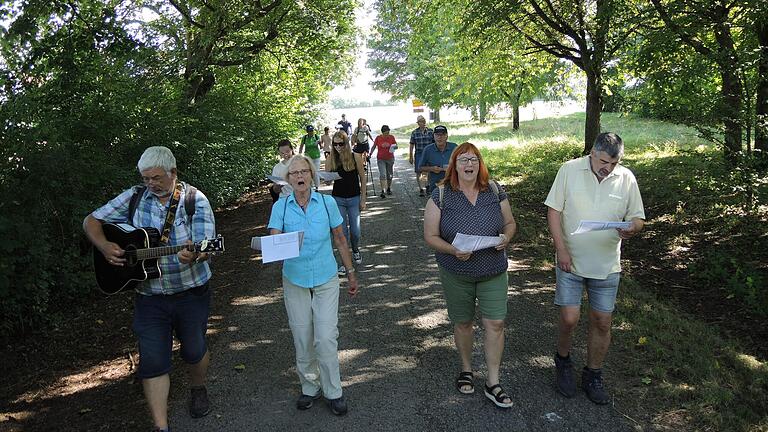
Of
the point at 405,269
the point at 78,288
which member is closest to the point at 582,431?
the point at 405,269

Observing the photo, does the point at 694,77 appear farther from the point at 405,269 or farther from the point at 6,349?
the point at 6,349

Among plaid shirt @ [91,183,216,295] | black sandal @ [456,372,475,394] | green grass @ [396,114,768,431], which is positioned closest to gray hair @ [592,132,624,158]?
green grass @ [396,114,768,431]

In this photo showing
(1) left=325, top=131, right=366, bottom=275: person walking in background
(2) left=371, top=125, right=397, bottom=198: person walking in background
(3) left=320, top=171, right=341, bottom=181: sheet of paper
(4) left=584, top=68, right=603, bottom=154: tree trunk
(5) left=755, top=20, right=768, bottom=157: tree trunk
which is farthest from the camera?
(4) left=584, top=68, right=603, bottom=154: tree trunk

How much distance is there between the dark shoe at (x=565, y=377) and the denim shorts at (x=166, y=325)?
2.77 m

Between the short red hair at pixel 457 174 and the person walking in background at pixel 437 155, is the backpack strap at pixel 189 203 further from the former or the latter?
the person walking in background at pixel 437 155

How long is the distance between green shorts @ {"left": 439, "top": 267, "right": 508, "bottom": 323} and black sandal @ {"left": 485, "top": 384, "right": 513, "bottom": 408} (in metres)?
0.55

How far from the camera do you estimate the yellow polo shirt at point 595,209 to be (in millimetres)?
4066

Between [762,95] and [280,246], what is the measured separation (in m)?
8.26

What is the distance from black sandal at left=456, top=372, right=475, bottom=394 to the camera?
4442 millimetres

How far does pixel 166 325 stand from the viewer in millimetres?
3881

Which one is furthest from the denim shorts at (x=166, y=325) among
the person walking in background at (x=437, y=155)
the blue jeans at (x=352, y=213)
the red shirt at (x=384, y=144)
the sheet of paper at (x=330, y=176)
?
the red shirt at (x=384, y=144)

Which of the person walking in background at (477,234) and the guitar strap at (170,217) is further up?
the guitar strap at (170,217)

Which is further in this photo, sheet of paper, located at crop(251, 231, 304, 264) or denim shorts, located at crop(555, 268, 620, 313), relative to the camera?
denim shorts, located at crop(555, 268, 620, 313)

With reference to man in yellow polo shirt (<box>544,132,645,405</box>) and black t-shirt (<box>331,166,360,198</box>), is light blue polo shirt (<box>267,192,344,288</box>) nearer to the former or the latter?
man in yellow polo shirt (<box>544,132,645,405</box>)
